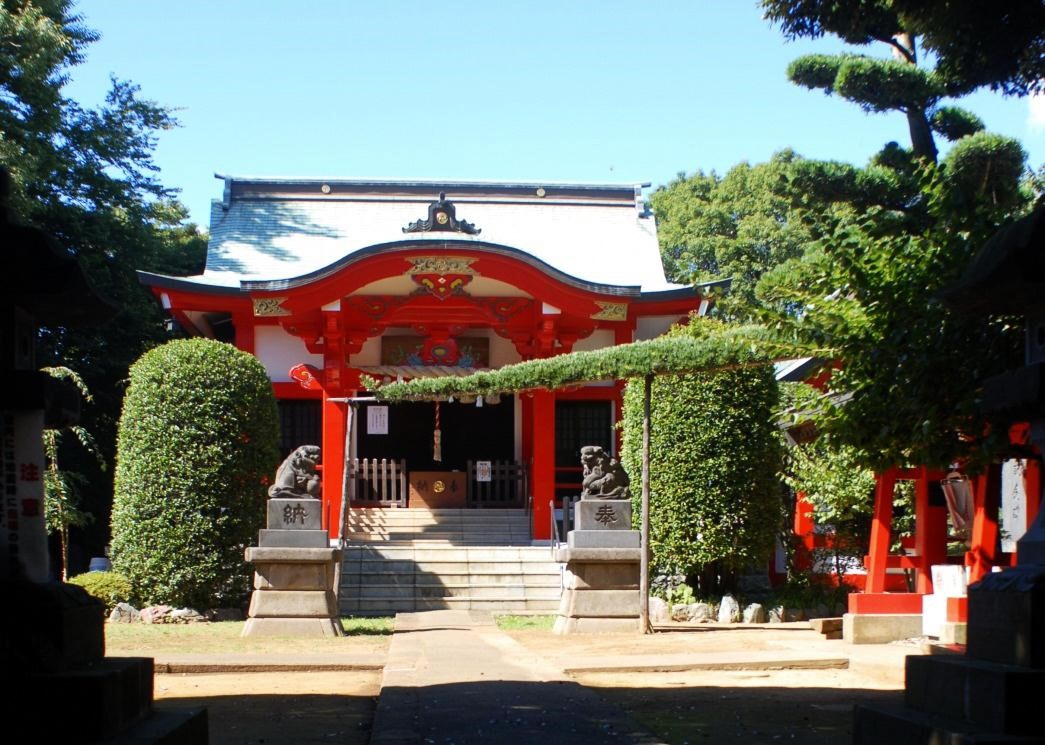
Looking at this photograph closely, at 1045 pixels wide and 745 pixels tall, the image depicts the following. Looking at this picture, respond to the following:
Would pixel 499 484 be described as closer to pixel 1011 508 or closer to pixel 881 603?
pixel 1011 508

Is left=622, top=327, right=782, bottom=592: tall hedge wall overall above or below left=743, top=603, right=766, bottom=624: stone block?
above

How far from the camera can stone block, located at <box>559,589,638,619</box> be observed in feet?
44.3

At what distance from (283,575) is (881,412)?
7.46 metres

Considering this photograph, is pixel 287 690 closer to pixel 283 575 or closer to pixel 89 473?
pixel 283 575

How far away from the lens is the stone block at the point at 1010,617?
5129mm

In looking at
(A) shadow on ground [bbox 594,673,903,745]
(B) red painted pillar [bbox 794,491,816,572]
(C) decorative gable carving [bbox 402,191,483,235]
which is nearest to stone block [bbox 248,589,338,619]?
(A) shadow on ground [bbox 594,673,903,745]

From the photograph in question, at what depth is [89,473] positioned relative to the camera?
2225 cm

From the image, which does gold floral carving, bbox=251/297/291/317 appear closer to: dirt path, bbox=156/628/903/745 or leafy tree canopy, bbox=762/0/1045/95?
dirt path, bbox=156/628/903/745

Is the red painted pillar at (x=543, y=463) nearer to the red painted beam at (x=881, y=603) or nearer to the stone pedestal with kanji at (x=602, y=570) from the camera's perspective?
the stone pedestal with kanji at (x=602, y=570)

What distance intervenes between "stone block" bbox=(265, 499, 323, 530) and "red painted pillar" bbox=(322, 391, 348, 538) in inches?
216

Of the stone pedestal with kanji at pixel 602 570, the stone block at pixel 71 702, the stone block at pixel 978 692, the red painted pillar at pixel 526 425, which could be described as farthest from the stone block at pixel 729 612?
the stone block at pixel 71 702

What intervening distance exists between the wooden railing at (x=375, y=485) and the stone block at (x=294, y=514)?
20.3ft

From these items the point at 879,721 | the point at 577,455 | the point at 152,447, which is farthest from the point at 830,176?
the point at 879,721

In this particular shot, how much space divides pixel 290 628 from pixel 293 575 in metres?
0.59
